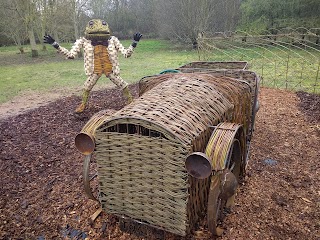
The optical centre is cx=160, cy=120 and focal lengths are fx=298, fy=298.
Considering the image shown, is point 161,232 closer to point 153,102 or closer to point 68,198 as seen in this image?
point 153,102

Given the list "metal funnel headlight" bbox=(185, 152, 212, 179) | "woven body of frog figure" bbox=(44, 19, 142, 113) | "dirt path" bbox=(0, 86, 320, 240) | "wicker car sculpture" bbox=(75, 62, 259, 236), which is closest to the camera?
"metal funnel headlight" bbox=(185, 152, 212, 179)

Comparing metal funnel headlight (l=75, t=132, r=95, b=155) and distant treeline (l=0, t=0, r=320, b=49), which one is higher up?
distant treeline (l=0, t=0, r=320, b=49)

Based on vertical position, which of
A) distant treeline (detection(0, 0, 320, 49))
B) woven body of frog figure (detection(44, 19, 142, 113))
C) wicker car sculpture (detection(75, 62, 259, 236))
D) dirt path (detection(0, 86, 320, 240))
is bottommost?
dirt path (detection(0, 86, 320, 240))

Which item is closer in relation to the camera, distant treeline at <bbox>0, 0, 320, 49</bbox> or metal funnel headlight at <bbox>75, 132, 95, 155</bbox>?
metal funnel headlight at <bbox>75, 132, 95, 155</bbox>

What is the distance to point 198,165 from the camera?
1.98 m

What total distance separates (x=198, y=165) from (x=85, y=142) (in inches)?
38.9

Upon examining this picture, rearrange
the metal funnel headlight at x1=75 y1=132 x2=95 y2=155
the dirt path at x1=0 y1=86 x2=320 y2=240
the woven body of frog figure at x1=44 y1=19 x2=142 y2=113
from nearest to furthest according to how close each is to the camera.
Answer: the metal funnel headlight at x1=75 y1=132 x2=95 y2=155 < the dirt path at x1=0 y1=86 x2=320 y2=240 < the woven body of frog figure at x1=44 y1=19 x2=142 y2=113

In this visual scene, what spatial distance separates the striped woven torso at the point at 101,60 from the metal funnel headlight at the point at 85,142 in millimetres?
4076

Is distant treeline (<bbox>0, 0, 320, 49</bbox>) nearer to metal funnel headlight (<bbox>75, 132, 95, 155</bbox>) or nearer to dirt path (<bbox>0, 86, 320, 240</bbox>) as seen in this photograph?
dirt path (<bbox>0, 86, 320, 240</bbox>)

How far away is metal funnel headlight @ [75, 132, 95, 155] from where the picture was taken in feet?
7.92

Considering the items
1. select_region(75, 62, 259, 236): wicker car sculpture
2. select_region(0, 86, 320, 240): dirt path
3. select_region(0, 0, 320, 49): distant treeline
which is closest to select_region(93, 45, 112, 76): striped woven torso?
select_region(0, 86, 320, 240): dirt path

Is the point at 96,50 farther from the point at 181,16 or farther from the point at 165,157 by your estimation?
the point at 181,16

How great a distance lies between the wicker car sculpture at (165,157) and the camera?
2148 millimetres

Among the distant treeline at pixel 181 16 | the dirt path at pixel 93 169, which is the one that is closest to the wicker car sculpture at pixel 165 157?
the dirt path at pixel 93 169
